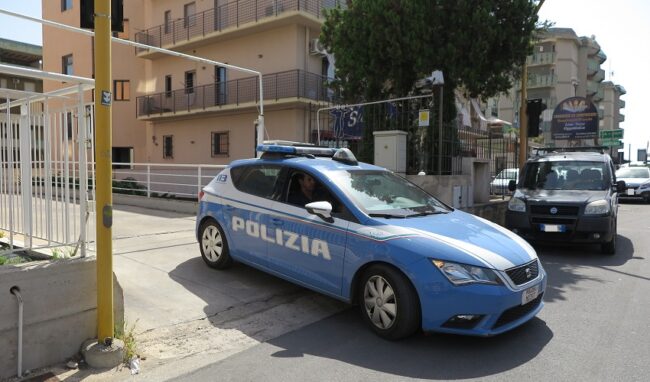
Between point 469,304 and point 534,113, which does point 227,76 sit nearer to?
point 534,113

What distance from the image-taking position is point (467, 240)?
14.0ft

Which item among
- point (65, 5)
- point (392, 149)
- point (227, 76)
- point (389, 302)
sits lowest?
point (389, 302)

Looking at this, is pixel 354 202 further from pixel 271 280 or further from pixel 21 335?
pixel 21 335

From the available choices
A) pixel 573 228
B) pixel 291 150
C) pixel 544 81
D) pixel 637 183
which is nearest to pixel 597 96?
pixel 544 81

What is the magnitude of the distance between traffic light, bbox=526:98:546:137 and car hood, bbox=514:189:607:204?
5561 millimetres

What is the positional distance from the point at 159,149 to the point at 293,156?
1954 centimetres

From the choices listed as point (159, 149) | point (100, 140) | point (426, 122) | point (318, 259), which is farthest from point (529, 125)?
point (159, 149)

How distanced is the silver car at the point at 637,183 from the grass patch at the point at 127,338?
68.8ft

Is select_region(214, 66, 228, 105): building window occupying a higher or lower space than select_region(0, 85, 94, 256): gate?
higher

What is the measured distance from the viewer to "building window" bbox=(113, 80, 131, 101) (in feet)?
82.7

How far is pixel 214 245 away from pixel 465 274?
343cm

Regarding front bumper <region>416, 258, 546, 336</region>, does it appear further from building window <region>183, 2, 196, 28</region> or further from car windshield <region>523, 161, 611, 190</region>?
building window <region>183, 2, 196, 28</region>

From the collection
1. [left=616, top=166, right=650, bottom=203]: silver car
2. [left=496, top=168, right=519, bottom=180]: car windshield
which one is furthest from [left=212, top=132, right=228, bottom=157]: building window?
[left=616, top=166, right=650, bottom=203]: silver car

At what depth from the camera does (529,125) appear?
14.1 metres
